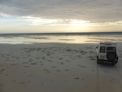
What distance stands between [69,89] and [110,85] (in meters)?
2.71

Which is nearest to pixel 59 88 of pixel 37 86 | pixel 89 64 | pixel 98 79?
pixel 37 86

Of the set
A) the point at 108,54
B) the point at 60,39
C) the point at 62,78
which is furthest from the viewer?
the point at 60,39

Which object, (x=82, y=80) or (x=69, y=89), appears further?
(x=82, y=80)

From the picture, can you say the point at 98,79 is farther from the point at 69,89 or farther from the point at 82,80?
the point at 69,89

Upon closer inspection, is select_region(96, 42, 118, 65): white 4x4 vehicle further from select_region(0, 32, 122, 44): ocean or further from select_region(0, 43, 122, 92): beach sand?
select_region(0, 32, 122, 44): ocean

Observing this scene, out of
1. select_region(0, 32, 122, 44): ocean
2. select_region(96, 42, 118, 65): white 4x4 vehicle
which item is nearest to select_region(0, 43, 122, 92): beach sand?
select_region(96, 42, 118, 65): white 4x4 vehicle

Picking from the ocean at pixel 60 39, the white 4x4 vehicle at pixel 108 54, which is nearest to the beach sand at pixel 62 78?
the white 4x4 vehicle at pixel 108 54

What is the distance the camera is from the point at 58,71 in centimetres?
1347

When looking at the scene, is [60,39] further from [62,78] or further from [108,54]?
[62,78]

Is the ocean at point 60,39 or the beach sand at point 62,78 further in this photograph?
the ocean at point 60,39

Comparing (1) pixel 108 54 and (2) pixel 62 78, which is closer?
(2) pixel 62 78

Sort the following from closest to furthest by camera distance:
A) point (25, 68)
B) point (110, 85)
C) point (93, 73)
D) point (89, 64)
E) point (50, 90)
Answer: point (50, 90)
point (110, 85)
point (93, 73)
point (25, 68)
point (89, 64)

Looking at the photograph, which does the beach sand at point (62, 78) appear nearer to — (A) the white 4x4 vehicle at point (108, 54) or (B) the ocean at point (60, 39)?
(A) the white 4x4 vehicle at point (108, 54)

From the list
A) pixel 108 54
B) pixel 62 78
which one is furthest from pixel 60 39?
pixel 62 78
